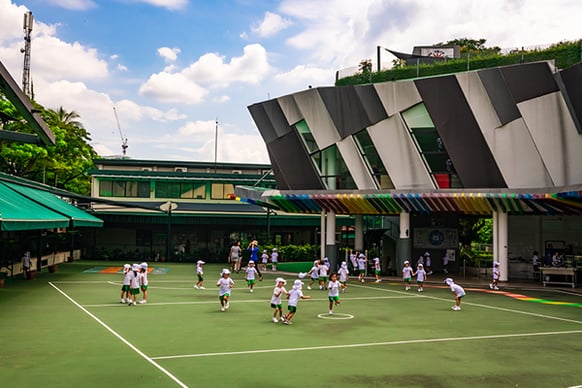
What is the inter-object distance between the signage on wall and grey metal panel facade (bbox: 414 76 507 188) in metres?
9.45

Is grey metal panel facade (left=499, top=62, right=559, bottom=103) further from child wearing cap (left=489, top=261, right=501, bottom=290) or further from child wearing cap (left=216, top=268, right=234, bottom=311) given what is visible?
child wearing cap (left=216, top=268, right=234, bottom=311)

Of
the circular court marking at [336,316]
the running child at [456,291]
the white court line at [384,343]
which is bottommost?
the circular court marking at [336,316]

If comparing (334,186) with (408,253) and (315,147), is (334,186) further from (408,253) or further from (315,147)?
(408,253)

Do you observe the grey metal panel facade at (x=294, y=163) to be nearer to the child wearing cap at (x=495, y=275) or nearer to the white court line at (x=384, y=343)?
the child wearing cap at (x=495, y=275)

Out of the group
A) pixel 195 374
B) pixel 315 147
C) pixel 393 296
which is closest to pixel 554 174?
pixel 393 296

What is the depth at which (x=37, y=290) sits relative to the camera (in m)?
31.0

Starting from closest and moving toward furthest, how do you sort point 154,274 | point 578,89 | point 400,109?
point 578,89 < point 400,109 < point 154,274

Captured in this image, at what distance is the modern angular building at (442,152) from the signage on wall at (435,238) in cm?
8

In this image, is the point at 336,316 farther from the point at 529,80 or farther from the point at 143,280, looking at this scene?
the point at 529,80

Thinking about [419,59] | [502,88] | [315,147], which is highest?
[419,59]

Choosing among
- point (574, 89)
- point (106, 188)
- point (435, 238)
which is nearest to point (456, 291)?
point (574, 89)

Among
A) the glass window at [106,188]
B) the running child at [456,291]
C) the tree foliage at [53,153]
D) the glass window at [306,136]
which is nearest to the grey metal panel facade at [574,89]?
the running child at [456,291]

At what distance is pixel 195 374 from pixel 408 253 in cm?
3251

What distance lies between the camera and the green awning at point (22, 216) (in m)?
22.7
